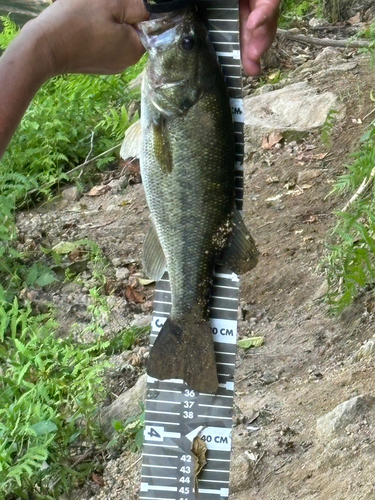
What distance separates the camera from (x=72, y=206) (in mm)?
6078

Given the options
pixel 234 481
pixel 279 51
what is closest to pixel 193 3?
pixel 234 481

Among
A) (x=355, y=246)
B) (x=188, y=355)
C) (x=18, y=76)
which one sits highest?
(x=18, y=76)

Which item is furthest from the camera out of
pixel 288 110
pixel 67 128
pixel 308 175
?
pixel 67 128

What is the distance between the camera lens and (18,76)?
220 cm

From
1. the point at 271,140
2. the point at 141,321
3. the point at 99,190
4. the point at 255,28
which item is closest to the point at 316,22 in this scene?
the point at 271,140

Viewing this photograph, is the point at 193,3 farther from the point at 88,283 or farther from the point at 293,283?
the point at 88,283

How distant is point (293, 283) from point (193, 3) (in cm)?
235

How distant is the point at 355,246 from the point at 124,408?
1.32m

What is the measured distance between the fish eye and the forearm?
455 mm

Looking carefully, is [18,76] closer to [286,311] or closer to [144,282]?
[286,311]

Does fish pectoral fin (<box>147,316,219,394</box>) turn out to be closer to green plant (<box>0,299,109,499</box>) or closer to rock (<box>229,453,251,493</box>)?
rock (<box>229,453,251,493</box>)

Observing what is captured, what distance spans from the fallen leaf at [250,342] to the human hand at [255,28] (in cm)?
177

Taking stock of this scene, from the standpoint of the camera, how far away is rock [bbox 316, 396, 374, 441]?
298cm

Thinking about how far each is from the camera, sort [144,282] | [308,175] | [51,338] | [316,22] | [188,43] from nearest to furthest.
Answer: [188,43], [51,338], [144,282], [308,175], [316,22]
